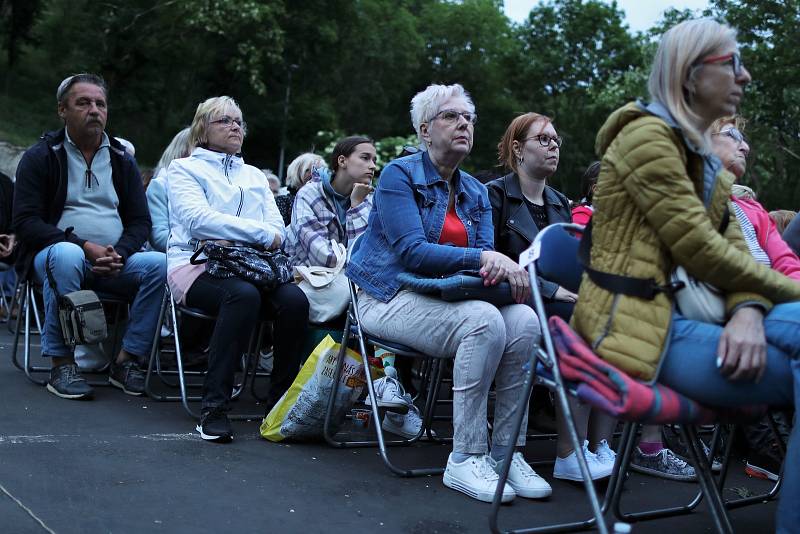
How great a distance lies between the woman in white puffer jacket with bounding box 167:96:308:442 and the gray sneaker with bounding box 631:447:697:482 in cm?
193

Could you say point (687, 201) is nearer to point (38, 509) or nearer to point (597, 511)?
point (597, 511)

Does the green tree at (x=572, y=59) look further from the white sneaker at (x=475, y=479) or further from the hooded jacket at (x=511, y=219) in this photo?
the white sneaker at (x=475, y=479)

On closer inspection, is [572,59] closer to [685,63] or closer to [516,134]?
[516,134]

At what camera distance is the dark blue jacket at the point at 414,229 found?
4203 millimetres

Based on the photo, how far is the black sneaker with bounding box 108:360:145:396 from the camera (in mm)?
5766

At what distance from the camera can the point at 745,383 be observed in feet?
9.21

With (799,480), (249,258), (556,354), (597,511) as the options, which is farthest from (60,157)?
(799,480)

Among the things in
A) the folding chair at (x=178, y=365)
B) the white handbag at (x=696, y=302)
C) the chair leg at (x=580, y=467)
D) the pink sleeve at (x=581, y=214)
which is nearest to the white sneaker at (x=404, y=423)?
the folding chair at (x=178, y=365)

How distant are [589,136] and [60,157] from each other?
39.3 metres

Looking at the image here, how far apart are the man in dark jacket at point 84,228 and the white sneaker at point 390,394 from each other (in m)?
1.52

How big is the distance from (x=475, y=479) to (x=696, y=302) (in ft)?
4.60

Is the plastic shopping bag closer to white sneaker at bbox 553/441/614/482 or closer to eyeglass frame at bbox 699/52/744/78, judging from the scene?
white sneaker at bbox 553/441/614/482

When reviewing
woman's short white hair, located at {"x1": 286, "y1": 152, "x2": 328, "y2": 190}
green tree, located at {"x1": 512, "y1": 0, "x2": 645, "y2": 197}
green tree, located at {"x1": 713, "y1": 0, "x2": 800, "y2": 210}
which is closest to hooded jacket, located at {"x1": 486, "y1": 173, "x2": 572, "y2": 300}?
woman's short white hair, located at {"x1": 286, "y1": 152, "x2": 328, "y2": 190}

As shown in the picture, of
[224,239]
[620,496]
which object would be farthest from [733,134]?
[224,239]
